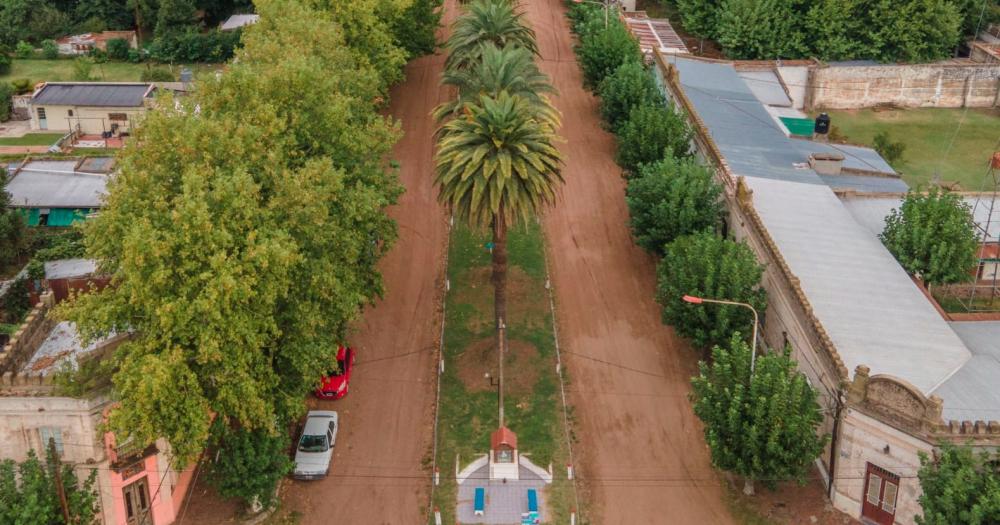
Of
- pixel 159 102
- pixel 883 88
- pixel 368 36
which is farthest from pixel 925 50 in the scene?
pixel 159 102

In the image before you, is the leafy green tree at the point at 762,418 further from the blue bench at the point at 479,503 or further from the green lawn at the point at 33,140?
the green lawn at the point at 33,140

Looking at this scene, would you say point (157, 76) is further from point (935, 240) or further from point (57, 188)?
point (935, 240)

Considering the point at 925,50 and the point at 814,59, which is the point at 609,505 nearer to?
the point at 814,59

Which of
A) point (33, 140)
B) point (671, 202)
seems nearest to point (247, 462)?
point (671, 202)

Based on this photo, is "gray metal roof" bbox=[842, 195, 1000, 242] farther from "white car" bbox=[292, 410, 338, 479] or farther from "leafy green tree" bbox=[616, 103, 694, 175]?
"white car" bbox=[292, 410, 338, 479]

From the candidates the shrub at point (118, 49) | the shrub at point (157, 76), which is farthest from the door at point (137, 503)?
the shrub at point (118, 49)
